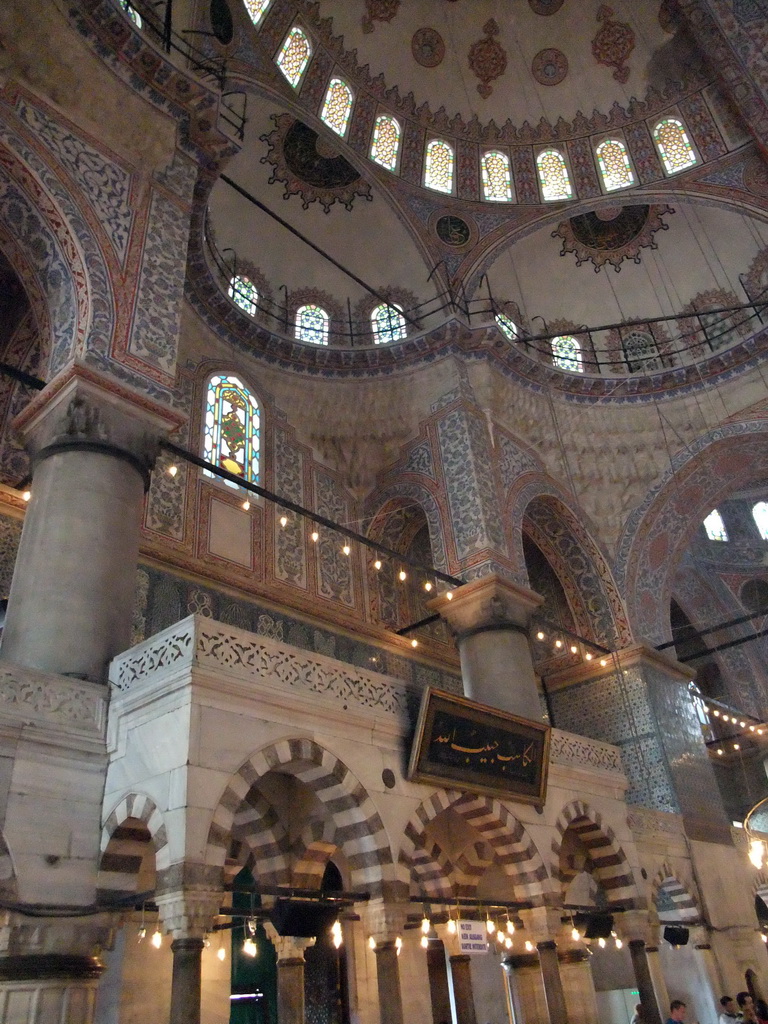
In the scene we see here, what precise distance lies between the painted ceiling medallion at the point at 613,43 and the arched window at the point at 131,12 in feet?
28.4

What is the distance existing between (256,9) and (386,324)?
190 inches

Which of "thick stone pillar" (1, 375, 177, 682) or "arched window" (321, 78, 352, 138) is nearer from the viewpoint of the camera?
"thick stone pillar" (1, 375, 177, 682)

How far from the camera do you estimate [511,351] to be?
40.4ft

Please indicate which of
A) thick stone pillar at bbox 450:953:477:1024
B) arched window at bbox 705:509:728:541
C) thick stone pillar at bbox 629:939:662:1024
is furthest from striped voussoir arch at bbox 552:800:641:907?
arched window at bbox 705:509:728:541

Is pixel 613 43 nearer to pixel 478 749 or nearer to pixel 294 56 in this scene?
pixel 294 56

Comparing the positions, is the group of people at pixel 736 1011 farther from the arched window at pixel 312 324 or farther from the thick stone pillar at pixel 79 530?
the arched window at pixel 312 324

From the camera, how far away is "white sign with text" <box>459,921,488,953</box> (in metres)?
7.08

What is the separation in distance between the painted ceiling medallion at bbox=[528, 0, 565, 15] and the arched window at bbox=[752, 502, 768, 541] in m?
11.0

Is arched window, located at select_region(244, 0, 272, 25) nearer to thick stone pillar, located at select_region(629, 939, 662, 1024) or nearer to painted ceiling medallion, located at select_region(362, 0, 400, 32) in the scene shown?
painted ceiling medallion, located at select_region(362, 0, 400, 32)

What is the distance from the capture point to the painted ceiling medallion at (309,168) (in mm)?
12281

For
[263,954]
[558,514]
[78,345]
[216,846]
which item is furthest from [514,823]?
[558,514]

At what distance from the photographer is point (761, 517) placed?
59.6 feet

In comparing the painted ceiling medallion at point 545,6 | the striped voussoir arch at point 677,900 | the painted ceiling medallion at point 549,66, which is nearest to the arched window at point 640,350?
the painted ceiling medallion at point 549,66

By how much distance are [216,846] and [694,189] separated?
41.6 feet
